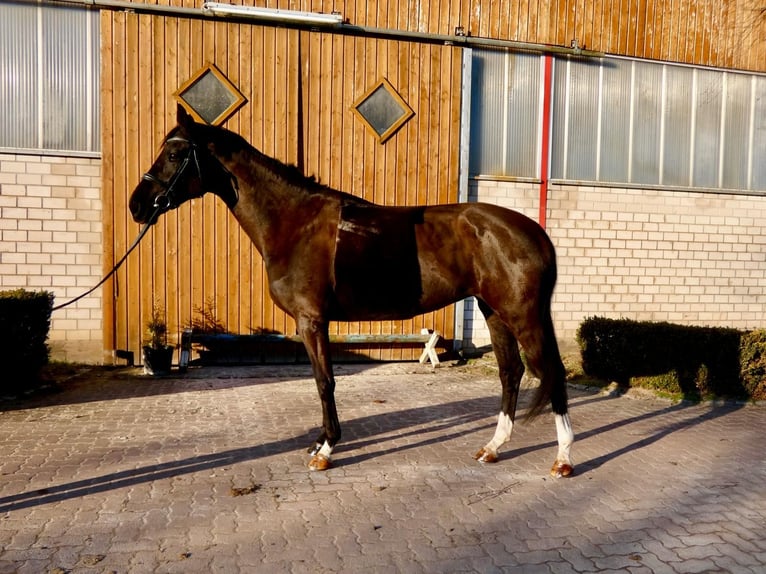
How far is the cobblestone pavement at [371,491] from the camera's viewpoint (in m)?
2.76

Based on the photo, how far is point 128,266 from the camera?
833 centimetres

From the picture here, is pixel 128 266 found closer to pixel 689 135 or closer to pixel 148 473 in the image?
pixel 148 473

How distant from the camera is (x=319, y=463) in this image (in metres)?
4.02

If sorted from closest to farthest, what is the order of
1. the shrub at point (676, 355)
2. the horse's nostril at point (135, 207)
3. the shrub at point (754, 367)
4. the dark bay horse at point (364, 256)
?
the dark bay horse at point (364, 256)
the horse's nostril at point (135, 207)
the shrub at point (754, 367)
the shrub at point (676, 355)

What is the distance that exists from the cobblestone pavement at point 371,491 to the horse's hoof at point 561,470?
5 centimetres

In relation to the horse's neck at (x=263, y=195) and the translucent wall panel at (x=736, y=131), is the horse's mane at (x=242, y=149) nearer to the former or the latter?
the horse's neck at (x=263, y=195)

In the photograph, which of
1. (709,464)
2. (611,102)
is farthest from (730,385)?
(611,102)

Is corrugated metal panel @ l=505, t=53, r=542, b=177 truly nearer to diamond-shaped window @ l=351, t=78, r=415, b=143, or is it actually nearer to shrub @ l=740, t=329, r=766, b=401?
diamond-shaped window @ l=351, t=78, r=415, b=143

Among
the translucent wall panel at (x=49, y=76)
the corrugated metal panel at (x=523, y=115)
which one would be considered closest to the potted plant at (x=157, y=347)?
the translucent wall panel at (x=49, y=76)

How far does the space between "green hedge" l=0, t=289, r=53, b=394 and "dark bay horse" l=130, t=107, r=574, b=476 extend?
9.67 feet

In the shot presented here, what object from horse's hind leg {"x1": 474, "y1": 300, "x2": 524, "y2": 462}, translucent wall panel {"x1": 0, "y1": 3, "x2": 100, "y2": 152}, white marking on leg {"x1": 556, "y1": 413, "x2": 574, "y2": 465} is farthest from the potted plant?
white marking on leg {"x1": 556, "y1": 413, "x2": 574, "y2": 465}

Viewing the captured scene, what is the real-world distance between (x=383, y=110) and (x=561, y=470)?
667 centimetres

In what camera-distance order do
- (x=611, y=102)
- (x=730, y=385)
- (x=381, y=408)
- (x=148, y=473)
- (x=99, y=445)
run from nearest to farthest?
1. (x=148, y=473)
2. (x=99, y=445)
3. (x=381, y=408)
4. (x=730, y=385)
5. (x=611, y=102)

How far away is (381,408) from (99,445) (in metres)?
2.70
